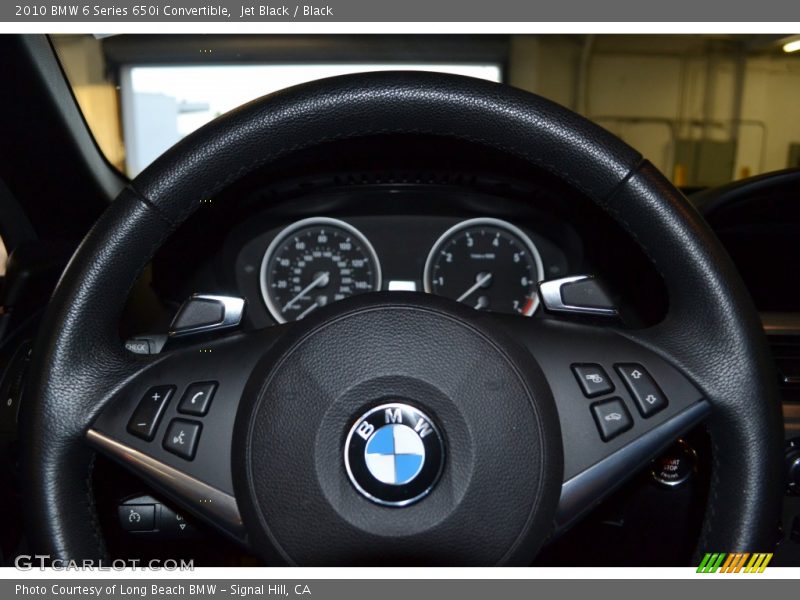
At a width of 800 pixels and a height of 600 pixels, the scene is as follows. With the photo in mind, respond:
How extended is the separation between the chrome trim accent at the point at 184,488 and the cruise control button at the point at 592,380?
0.38 meters

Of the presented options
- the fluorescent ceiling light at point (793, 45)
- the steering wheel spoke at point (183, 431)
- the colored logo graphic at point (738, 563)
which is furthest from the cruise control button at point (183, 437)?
the fluorescent ceiling light at point (793, 45)

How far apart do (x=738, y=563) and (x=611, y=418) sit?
191 mm

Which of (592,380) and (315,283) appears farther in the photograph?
(315,283)

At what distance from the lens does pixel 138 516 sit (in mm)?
1033

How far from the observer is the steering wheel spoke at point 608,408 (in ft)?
2.72

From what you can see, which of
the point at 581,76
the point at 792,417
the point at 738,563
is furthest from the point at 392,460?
the point at 581,76

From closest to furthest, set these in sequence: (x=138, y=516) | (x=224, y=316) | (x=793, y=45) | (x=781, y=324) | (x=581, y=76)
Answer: (x=224, y=316) < (x=138, y=516) < (x=781, y=324) < (x=793, y=45) < (x=581, y=76)

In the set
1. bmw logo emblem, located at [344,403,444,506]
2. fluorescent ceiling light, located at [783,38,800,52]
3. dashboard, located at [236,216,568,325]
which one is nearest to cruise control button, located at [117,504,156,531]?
bmw logo emblem, located at [344,403,444,506]

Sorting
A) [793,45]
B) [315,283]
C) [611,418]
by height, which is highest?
[793,45]

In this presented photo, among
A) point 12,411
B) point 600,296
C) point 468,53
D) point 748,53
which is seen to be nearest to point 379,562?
point 600,296

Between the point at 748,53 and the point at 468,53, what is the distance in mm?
2423

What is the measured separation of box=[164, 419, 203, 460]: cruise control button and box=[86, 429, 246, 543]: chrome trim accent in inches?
0.8

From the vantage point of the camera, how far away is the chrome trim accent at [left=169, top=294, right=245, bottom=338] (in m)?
0.89

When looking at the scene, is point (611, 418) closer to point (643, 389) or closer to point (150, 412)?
point (643, 389)
